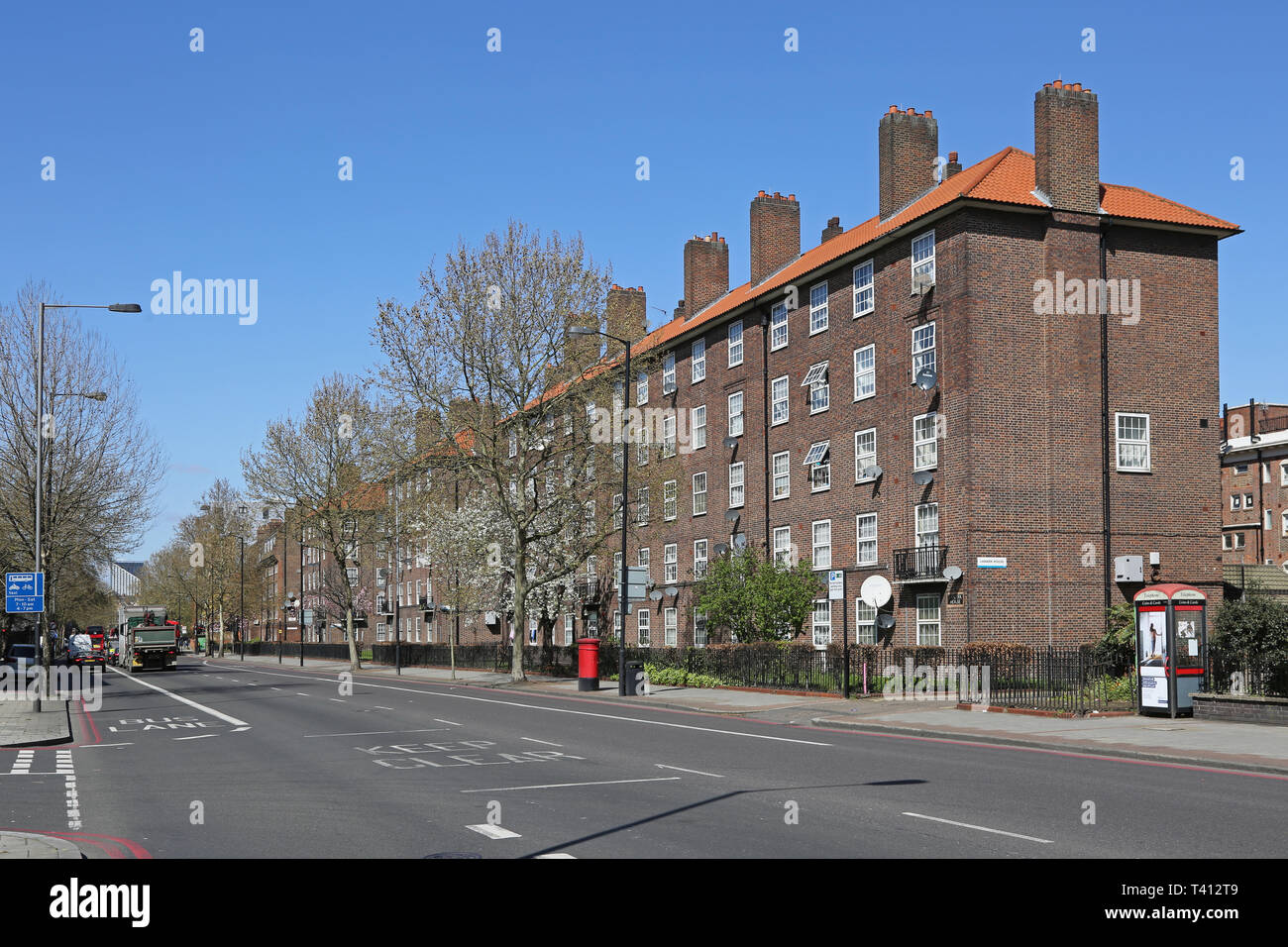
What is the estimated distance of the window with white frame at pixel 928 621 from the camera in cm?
3597

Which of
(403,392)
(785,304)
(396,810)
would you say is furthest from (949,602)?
(396,810)

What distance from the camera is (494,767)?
16.5 meters

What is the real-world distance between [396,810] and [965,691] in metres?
18.2

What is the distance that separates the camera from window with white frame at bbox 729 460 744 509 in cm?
4853

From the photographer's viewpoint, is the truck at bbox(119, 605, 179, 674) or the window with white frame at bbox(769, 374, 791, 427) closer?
the window with white frame at bbox(769, 374, 791, 427)

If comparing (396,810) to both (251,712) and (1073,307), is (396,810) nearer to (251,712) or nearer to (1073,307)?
(251,712)

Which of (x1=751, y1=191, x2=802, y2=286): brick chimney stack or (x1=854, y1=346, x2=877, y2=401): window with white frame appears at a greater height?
(x1=751, y1=191, x2=802, y2=286): brick chimney stack

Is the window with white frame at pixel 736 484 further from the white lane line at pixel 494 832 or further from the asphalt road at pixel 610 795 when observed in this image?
the white lane line at pixel 494 832

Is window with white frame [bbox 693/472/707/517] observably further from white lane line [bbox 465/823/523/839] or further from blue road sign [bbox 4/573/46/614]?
white lane line [bbox 465/823/523/839]

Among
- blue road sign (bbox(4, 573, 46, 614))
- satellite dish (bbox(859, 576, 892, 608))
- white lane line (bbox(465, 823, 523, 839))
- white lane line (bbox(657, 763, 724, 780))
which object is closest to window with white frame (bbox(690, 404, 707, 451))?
satellite dish (bbox(859, 576, 892, 608))

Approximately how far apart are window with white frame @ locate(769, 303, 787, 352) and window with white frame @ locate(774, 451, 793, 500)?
4.09 meters

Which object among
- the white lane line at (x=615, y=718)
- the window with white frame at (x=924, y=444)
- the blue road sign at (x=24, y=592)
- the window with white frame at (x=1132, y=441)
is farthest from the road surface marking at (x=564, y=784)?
the window with white frame at (x=1132, y=441)

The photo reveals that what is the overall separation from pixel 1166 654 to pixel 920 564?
13.5 meters

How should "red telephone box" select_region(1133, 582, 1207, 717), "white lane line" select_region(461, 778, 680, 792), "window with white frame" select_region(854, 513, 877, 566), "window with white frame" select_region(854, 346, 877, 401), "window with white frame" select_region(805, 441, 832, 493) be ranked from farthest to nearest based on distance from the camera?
1. "window with white frame" select_region(805, 441, 832, 493)
2. "window with white frame" select_region(854, 346, 877, 401)
3. "window with white frame" select_region(854, 513, 877, 566)
4. "red telephone box" select_region(1133, 582, 1207, 717)
5. "white lane line" select_region(461, 778, 680, 792)
